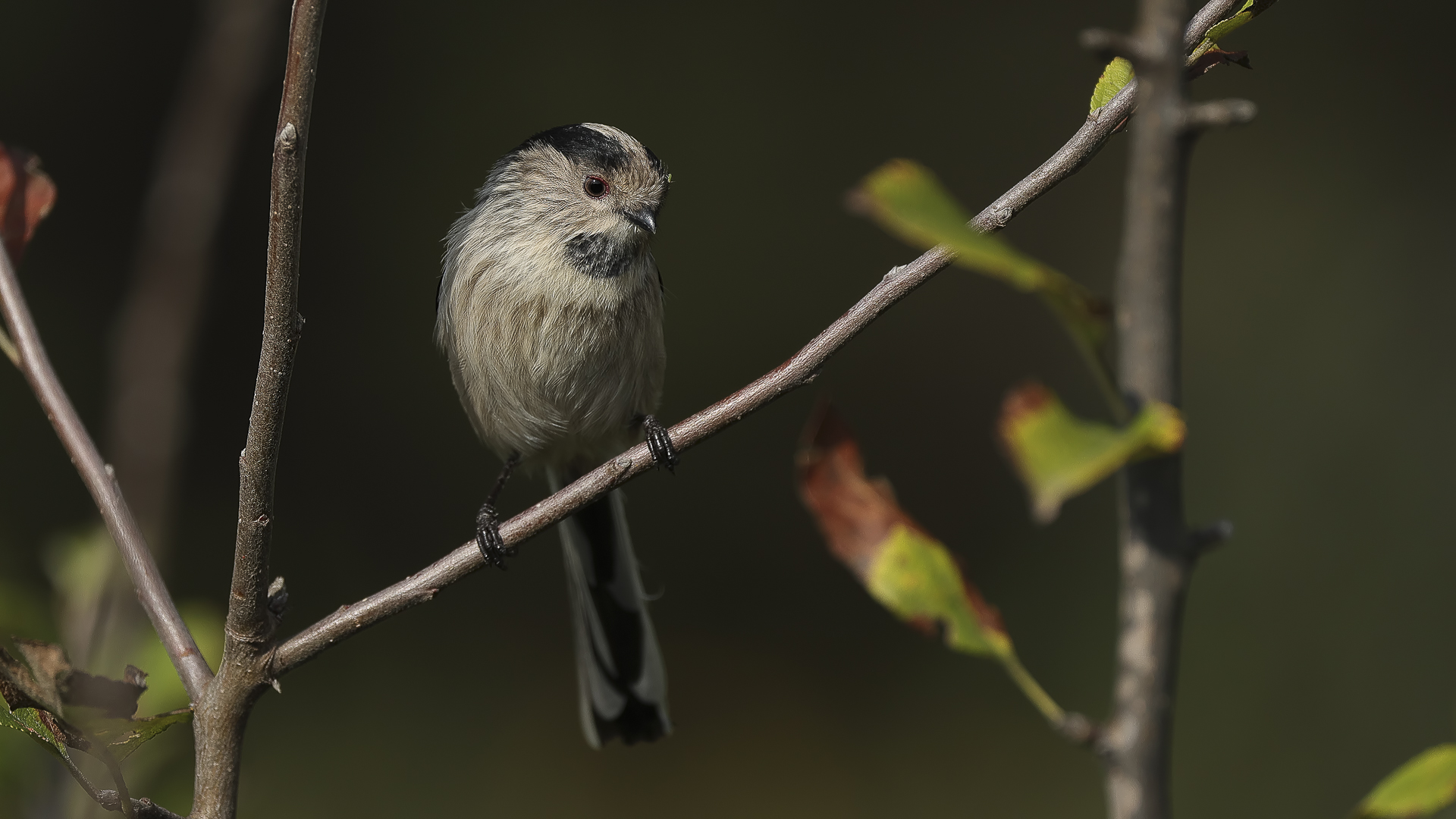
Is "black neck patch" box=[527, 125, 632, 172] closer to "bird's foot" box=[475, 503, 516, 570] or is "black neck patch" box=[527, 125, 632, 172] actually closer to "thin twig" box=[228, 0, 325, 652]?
"bird's foot" box=[475, 503, 516, 570]

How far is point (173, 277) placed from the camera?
159cm

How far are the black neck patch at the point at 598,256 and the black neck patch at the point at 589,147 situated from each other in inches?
10.0

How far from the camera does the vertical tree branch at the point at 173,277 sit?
1519 mm

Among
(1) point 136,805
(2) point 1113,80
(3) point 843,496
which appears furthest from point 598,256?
(3) point 843,496

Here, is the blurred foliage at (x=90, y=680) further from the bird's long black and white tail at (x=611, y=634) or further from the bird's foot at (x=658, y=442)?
the bird's long black and white tail at (x=611, y=634)

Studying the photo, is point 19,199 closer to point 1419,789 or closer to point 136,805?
point 136,805

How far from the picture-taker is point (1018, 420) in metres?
0.59

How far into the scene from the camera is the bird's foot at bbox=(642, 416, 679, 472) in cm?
217

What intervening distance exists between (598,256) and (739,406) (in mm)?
1436

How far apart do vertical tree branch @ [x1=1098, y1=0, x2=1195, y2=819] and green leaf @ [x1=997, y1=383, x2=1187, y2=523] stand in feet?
0.09

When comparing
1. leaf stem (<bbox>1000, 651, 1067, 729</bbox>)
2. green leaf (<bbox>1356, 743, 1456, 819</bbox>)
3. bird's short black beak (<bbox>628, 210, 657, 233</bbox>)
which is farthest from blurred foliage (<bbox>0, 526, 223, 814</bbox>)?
bird's short black beak (<bbox>628, 210, 657, 233</bbox>)

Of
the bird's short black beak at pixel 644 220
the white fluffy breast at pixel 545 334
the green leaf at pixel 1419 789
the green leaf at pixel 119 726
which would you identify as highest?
the bird's short black beak at pixel 644 220

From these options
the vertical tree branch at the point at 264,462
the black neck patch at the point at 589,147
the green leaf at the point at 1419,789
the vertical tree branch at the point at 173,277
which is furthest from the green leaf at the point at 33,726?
the black neck patch at the point at 589,147

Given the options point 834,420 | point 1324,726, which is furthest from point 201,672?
point 1324,726
